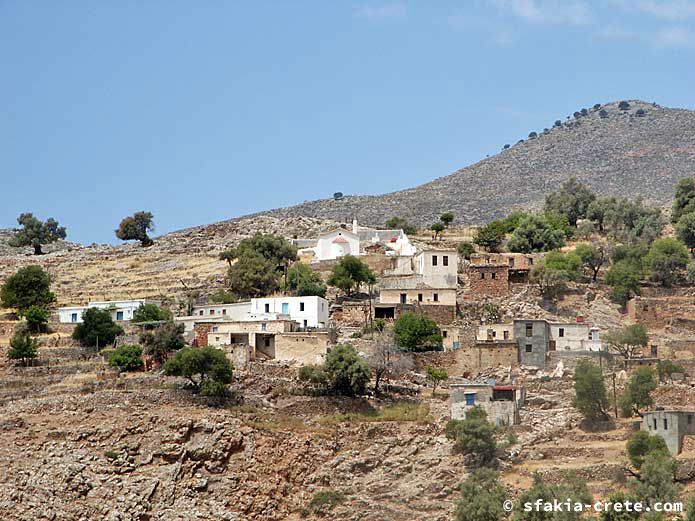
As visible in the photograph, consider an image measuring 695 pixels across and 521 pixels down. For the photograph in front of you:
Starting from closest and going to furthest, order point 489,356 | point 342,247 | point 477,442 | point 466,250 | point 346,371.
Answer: point 477,442 → point 346,371 → point 489,356 → point 466,250 → point 342,247

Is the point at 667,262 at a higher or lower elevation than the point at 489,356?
higher

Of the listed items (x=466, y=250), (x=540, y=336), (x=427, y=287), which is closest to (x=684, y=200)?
(x=466, y=250)

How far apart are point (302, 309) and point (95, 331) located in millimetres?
8577

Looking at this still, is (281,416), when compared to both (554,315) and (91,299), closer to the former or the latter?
(554,315)

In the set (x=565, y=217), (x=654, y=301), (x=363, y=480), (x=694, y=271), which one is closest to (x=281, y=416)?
(x=363, y=480)

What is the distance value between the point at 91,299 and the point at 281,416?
71.1 ft

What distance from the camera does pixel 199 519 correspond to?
4894 cm

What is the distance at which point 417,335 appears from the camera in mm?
59531

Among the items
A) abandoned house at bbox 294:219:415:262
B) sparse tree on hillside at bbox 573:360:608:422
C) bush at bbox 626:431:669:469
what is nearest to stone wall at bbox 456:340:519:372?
sparse tree on hillside at bbox 573:360:608:422

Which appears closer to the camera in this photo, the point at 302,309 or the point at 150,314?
the point at 302,309

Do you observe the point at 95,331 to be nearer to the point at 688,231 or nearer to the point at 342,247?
the point at 342,247

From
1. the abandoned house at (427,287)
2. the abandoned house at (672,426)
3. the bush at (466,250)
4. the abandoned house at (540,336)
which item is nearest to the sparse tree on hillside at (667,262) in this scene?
the bush at (466,250)

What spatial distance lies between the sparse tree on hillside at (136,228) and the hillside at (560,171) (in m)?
22.0

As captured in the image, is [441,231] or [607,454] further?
[441,231]
